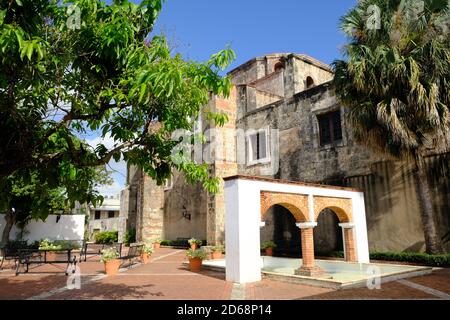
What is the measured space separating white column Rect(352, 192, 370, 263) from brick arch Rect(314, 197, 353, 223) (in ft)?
1.20

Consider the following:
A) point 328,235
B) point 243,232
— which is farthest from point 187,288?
point 328,235

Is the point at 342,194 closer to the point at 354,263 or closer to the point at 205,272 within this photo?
the point at 354,263

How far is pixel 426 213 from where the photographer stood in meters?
12.5

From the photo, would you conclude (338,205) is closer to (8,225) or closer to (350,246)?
(350,246)

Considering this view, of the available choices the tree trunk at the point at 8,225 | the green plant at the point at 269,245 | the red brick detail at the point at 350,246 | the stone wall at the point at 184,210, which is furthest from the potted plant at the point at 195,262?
the tree trunk at the point at 8,225

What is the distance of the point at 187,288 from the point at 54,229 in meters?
19.9

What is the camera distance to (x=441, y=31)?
40.8 ft

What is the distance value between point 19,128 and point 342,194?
11918 millimetres

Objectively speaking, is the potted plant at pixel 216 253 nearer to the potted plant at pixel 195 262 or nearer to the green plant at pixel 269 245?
the green plant at pixel 269 245

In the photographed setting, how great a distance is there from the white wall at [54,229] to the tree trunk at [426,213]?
75.8 ft

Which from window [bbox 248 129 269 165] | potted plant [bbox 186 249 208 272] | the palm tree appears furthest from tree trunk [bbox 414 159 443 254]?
window [bbox 248 129 269 165]

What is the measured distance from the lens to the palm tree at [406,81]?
1220 cm
